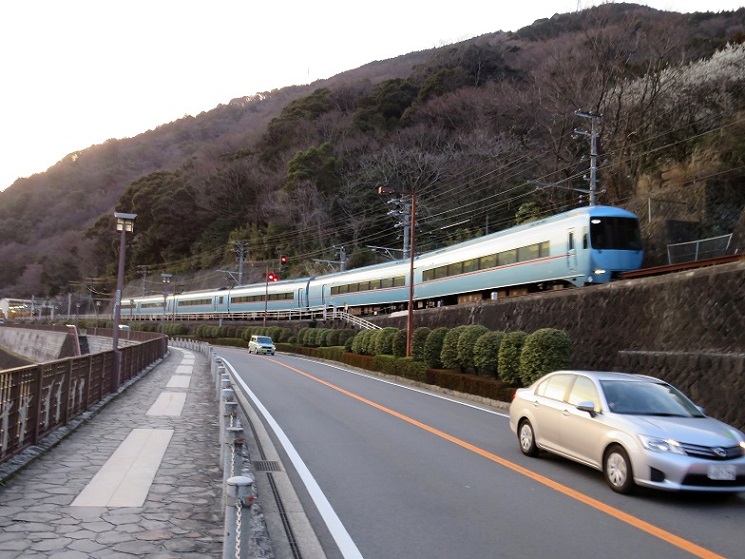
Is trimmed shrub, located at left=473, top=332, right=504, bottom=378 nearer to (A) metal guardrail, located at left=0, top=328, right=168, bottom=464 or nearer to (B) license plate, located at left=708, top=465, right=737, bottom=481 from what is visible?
(A) metal guardrail, located at left=0, top=328, right=168, bottom=464

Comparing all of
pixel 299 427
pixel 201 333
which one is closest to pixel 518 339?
pixel 299 427

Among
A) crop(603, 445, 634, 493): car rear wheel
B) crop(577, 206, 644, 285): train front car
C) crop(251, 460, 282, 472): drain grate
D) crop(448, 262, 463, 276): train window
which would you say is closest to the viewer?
crop(603, 445, 634, 493): car rear wheel

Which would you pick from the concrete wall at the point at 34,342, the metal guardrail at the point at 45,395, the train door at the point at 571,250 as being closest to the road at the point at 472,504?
the metal guardrail at the point at 45,395

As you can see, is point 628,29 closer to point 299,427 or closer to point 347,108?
point 299,427

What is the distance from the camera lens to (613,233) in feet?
80.0

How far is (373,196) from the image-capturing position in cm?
6731

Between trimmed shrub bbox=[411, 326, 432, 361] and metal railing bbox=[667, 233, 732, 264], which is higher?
metal railing bbox=[667, 233, 732, 264]

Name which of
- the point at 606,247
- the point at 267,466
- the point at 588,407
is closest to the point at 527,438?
the point at 588,407

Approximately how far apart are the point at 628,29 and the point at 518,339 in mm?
31830

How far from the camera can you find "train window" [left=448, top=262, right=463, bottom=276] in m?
33.4

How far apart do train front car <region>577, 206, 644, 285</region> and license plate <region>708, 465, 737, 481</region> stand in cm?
1804

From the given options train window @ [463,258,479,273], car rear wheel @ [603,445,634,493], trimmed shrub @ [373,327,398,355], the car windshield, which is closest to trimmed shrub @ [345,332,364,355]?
trimmed shrub @ [373,327,398,355]

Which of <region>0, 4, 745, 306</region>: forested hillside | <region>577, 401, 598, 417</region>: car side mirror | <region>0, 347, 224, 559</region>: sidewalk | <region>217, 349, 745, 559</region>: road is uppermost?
<region>0, 4, 745, 306</region>: forested hillside

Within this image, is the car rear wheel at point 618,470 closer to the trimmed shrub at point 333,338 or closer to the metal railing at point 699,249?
the metal railing at point 699,249
